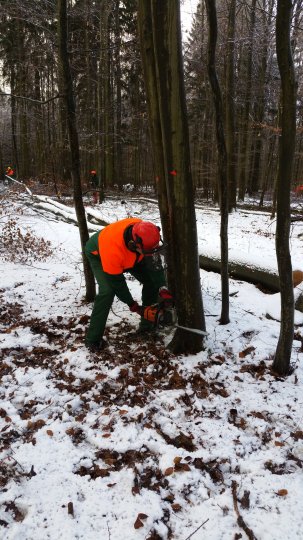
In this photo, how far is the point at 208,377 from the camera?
12.2 ft

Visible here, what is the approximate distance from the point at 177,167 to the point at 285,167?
112cm

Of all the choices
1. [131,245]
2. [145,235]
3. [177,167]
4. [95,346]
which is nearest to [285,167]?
[177,167]

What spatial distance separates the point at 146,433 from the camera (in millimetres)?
3039

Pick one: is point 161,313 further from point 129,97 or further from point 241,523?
point 129,97

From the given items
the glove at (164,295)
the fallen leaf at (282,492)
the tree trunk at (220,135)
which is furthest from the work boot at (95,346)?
the fallen leaf at (282,492)

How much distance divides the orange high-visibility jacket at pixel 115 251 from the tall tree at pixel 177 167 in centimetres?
51

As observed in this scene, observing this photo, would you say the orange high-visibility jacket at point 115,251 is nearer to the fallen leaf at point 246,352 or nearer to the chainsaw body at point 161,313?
the chainsaw body at point 161,313

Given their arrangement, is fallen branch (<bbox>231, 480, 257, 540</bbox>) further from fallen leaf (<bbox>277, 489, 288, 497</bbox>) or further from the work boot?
the work boot

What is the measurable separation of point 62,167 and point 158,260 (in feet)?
69.8

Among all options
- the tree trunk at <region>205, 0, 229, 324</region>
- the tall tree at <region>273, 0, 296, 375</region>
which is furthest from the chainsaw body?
the tall tree at <region>273, 0, 296, 375</region>

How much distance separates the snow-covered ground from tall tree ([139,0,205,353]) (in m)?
0.52

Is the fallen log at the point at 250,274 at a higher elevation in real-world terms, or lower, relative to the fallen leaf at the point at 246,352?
higher

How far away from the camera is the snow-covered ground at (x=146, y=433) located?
7.70ft

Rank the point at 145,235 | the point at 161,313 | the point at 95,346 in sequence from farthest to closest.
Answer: the point at 95,346 → the point at 161,313 → the point at 145,235
